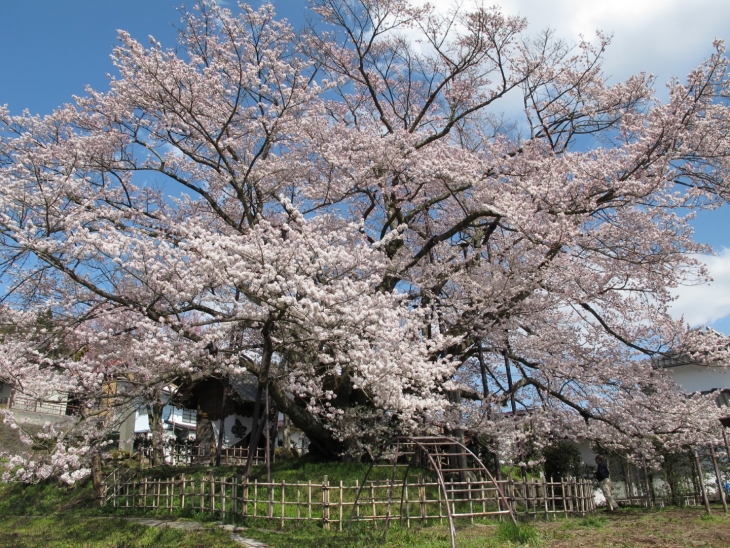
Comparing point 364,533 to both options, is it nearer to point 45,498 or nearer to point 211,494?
point 211,494

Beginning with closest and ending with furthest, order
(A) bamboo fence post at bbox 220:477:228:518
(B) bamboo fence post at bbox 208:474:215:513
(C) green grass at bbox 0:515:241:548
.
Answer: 1. (C) green grass at bbox 0:515:241:548
2. (A) bamboo fence post at bbox 220:477:228:518
3. (B) bamboo fence post at bbox 208:474:215:513

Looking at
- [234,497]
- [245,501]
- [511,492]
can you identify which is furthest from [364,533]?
[511,492]

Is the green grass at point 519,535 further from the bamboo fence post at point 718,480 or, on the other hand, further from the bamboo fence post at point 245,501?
the bamboo fence post at point 718,480

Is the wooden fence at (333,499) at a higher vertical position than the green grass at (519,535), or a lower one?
higher

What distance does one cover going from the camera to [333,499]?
968 centimetres

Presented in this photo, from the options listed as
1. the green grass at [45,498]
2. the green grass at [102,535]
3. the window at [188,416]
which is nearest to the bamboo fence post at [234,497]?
the green grass at [102,535]

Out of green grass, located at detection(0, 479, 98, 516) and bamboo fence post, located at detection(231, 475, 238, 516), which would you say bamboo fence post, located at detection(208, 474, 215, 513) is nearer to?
bamboo fence post, located at detection(231, 475, 238, 516)

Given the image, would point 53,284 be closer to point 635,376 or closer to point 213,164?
point 213,164

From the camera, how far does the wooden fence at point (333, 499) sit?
347 inches

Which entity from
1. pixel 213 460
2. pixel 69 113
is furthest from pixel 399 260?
pixel 213 460

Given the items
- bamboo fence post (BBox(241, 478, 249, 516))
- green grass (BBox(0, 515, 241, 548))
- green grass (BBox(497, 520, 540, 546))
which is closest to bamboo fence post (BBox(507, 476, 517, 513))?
green grass (BBox(497, 520, 540, 546))

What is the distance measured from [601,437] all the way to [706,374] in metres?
10.8

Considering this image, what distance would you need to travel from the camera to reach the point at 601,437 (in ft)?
43.1

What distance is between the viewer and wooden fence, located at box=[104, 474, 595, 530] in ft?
28.9
